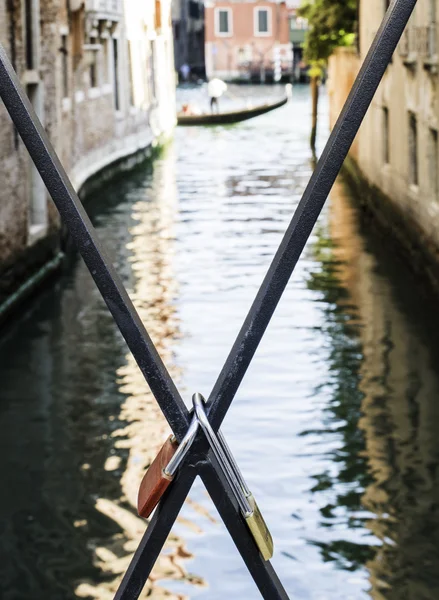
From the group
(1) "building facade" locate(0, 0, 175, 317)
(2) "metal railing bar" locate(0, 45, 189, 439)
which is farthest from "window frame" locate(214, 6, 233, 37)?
(2) "metal railing bar" locate(0, 45, 189, 439)

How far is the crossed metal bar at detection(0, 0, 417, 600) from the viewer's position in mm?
1769

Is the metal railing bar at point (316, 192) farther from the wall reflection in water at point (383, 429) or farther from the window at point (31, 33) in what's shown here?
the window at point (31, 33)

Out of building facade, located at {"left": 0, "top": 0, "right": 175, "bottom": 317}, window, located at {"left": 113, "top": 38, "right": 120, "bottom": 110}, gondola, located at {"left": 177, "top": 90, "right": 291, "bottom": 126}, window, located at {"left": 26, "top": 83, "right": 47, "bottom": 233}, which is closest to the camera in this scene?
building facade, located at {"left": 0, "top": 0, "right": 175, "bottom": 317}

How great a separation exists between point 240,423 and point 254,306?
418 cm

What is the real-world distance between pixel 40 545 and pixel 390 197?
808 cm

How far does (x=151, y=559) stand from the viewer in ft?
5.86

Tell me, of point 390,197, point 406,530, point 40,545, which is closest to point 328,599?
point 406,530

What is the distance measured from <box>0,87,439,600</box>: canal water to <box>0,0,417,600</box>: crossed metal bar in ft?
7.40

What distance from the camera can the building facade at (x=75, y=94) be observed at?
8859 mm

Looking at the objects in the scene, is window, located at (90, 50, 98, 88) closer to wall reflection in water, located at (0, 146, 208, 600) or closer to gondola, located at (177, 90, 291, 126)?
wall reflection in water, located at (0, 146, 208, 600)

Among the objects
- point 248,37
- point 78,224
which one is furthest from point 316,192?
point 248,37

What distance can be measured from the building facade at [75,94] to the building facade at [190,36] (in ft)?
103

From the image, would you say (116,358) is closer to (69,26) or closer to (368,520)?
(368,520)

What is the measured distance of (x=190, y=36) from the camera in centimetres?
5931
